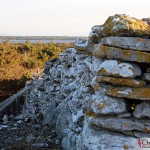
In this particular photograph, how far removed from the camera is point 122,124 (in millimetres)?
6523

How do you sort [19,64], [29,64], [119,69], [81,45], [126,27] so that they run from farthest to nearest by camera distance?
[19,64]
[29,64]
[81,45]
[126,27]
[119,69]

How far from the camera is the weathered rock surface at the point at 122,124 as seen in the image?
6.43 m

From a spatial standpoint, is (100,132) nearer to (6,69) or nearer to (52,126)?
(52,126)

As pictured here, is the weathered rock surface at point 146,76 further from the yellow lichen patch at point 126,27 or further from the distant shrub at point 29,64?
the distant shrub at point 29,64

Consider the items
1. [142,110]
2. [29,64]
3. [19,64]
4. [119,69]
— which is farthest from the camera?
[19,64]

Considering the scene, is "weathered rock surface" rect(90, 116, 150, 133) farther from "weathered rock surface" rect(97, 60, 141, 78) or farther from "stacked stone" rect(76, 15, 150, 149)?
"weathered rock surface" rect(97, 60, 141, 78)

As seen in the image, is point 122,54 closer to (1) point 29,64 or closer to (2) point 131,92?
(2) point 131,92

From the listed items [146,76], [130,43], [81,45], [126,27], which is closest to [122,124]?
[146,76]

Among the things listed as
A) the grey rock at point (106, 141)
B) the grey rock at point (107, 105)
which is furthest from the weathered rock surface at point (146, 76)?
the grey rock at point (106, 141)

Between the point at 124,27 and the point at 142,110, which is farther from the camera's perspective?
the point at 124,27

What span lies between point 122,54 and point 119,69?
0.84 ft

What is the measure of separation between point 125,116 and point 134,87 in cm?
51

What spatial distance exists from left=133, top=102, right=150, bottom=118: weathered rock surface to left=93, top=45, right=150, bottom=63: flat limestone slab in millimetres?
727

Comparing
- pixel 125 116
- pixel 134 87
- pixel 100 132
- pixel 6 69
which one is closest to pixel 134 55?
pixel 134 87
